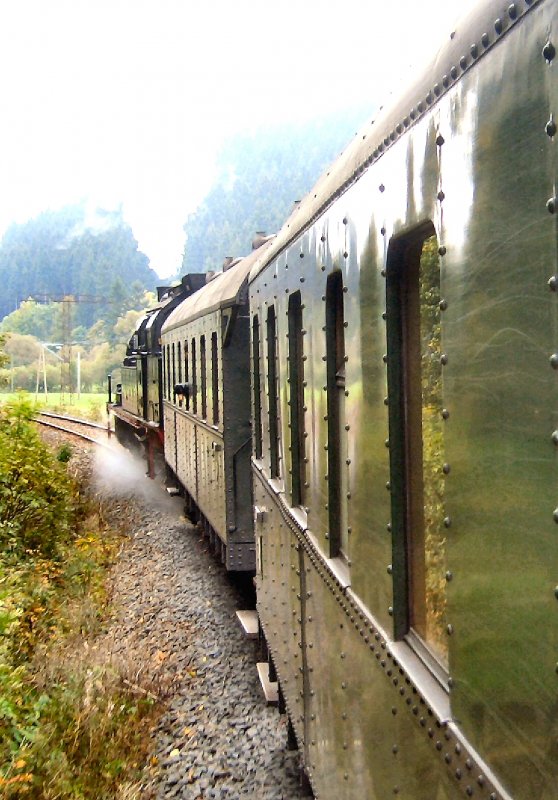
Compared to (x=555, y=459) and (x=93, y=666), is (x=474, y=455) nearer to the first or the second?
(x=555, y=459)

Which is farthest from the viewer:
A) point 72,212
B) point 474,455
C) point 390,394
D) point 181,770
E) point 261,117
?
point 72,212

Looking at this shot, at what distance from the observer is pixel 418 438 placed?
2283 millimetres

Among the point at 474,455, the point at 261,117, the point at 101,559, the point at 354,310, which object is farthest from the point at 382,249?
the point at 261,117

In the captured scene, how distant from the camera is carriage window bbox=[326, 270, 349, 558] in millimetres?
3188

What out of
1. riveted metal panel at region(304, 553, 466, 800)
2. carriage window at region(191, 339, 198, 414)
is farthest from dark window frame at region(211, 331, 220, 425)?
riveted metal panel at region(304, 553, 466, 800)

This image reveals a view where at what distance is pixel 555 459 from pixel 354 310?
1426 millimetres

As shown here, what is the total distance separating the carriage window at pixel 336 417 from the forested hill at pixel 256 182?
138m

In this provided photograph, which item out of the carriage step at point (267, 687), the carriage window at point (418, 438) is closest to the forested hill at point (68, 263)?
the carriage step at point (267, 687)

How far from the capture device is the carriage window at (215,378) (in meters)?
8.90

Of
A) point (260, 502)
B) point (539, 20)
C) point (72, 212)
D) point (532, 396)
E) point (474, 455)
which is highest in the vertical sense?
point (72, 212)

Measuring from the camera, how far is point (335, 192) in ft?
10.4

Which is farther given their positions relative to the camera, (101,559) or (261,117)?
(261,117)

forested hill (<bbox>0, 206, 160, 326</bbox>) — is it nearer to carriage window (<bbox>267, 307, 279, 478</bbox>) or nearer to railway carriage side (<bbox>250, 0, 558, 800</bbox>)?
carriage window (<bbox>267, 307, 279, 478</bbox>)

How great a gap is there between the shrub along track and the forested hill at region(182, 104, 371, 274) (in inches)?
5127
